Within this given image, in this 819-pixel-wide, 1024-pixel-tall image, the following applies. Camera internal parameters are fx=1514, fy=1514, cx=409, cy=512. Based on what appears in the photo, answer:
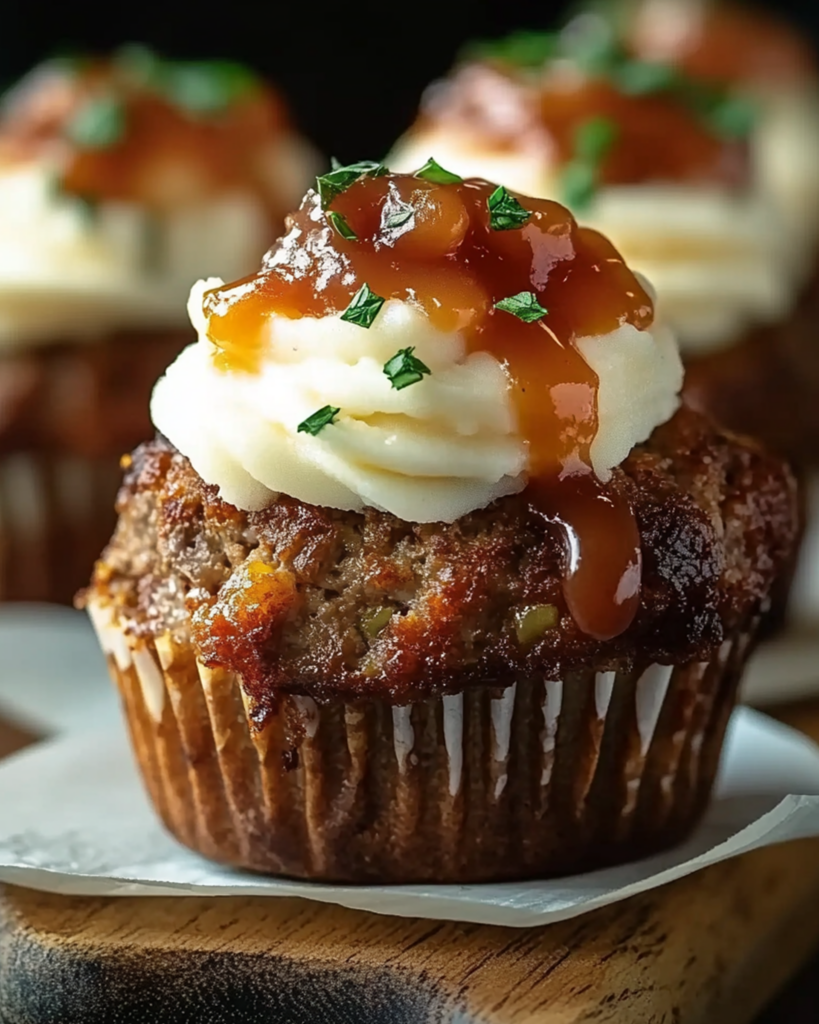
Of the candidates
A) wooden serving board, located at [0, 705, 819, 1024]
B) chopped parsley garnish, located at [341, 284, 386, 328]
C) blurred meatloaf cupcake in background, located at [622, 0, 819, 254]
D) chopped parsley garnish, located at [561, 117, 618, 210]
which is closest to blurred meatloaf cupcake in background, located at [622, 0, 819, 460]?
blurred meatloaf cupcake in background, located at [622, 0, 819, 254]

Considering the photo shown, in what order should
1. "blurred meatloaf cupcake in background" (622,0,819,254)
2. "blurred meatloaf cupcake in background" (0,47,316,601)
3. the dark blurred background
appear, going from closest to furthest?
"blurred meatloaf cupcake in background" (0,47,316,601) < "blurred meatloaf cupcake in background" (622,0,819,254) < the dark blurred background

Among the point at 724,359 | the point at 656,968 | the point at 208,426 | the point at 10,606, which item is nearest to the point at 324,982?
the point at 656,968

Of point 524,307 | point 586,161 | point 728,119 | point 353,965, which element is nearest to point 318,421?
point 524,307

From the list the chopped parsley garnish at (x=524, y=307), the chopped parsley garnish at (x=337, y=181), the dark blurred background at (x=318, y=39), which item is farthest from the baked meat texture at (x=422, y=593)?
the dark blurred background at (x=318, y=39)

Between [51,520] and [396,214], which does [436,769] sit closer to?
[396,214]

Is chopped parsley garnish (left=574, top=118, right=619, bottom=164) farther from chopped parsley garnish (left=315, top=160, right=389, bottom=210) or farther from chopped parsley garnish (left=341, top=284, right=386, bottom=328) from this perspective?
chopped parsley garnish (left=341, top=284, right=386, bottom=328)
